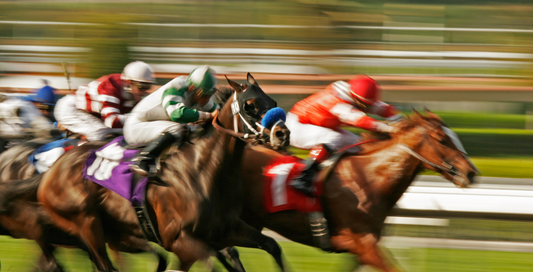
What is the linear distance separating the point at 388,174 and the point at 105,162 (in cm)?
A: 207

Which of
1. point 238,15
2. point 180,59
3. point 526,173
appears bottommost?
point 526,173

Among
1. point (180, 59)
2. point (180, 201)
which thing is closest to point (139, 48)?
point (180, 59)

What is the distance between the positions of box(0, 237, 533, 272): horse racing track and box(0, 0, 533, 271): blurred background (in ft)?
15.6

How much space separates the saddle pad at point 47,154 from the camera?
17.3 ft

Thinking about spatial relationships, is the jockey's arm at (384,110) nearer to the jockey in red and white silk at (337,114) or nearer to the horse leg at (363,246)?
the jockey in red and white silk at (337,114)

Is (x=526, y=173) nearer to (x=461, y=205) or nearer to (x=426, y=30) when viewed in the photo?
(x=461, y=205)

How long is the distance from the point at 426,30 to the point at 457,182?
484 inches

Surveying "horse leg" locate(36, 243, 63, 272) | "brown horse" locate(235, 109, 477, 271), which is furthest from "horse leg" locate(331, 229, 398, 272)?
"horse leg" locate(36, 243, 63, 272)

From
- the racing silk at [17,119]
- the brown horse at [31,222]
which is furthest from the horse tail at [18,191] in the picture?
the racing silk at [17,119]

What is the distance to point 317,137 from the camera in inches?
202

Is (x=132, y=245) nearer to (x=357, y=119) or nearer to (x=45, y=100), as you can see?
(x=357, y=119)

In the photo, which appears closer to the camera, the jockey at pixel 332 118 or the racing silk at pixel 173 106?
the racing silk at pixel 173 106

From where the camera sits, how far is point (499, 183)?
812 cm

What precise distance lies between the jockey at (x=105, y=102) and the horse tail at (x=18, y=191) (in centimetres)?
68
